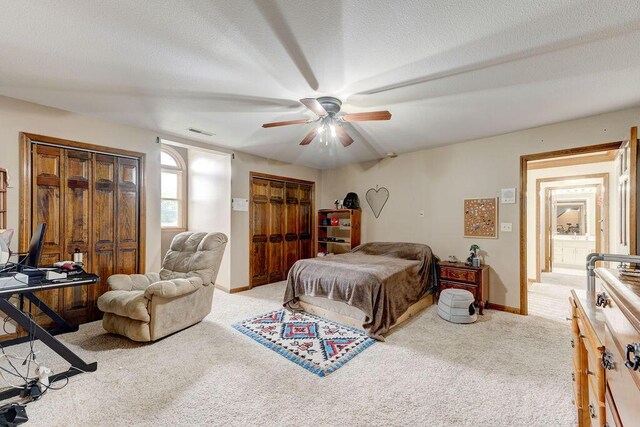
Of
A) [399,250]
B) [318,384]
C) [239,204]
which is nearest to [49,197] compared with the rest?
[239,204]

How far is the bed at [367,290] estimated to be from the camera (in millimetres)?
2923

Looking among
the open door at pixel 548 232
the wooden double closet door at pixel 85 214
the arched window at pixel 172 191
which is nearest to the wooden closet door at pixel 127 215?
the wooden double closet door at pixel 85 214

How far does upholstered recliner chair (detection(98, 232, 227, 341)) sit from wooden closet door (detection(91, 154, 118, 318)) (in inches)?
15.3

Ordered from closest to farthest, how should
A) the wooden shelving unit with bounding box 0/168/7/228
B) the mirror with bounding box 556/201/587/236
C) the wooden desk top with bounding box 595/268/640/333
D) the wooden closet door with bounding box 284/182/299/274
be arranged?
the wooden desk top with bounding box 595/268/640/333
the wooden shelving unit with bounding box 0/168/7/228
the wooden closet door with bounding box 284/182/299/274
the mirror with bounding box 556/201/587/236

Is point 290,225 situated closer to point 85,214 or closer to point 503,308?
point 85,214

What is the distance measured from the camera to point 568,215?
6.90m

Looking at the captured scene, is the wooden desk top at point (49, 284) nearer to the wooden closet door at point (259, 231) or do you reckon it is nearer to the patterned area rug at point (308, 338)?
the patterned area rug at point (308, 338)

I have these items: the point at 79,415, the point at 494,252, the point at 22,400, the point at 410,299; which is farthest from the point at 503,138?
the point at 22,400

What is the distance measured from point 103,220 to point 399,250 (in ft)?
13.6

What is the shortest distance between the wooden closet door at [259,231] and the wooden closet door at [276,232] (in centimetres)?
10

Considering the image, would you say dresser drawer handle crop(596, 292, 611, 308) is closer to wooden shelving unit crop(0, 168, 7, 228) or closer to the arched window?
wooden shelving unit crop(0, 168, 7, 228)

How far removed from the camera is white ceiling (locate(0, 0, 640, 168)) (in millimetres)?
1580

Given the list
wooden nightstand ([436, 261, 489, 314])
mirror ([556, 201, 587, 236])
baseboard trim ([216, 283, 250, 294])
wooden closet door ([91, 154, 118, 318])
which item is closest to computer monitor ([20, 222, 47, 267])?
wooden closet door ([91, 154, 118, 318])

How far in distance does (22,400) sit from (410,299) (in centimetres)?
354
